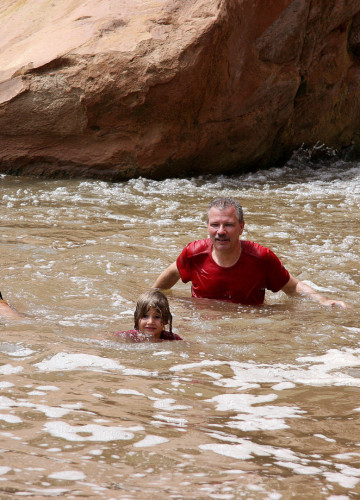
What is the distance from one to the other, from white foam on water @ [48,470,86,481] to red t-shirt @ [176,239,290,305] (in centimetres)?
323

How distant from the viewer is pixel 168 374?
3.79 m

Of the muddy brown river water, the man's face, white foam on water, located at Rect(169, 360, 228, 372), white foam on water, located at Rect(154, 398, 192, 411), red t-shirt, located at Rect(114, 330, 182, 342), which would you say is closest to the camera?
the muddy brown river water

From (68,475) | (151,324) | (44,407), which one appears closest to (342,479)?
(68,475)

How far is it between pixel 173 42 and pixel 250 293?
5.77 meters

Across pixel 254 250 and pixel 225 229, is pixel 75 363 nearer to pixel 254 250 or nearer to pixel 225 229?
pixel 225 229

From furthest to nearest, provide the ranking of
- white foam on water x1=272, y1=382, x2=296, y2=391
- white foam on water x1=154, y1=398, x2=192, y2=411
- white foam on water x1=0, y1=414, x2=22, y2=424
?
white foam on water x1=272, y1=382, x2=296, y2=391 → white foam on water x1=154, y1=398, x2=192, y2=411 → white foam on water x1=0, y1=414, x2=22, y2=424

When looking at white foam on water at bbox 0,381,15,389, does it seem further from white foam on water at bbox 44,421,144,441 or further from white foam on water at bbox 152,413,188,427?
white foam on water at bbox 152,413,188,427

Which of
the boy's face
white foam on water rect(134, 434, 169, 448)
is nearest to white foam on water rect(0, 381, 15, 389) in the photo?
white foam on water rect(134, 434, 169, 448)

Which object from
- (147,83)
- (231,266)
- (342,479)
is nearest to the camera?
(342,479)

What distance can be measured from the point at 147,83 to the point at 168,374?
715 cm

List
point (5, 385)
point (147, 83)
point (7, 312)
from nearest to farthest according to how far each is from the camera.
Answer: point (5, 385)
point (7, 312)
point (147, 83)

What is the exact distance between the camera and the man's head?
17.7 feet

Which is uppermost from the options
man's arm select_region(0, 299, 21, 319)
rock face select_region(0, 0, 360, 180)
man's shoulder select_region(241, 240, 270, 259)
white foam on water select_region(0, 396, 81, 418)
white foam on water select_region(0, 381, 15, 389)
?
rock face select_region(0, 0, 360, 180)

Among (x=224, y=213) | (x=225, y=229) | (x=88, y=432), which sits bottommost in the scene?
(x=88, y=432)
